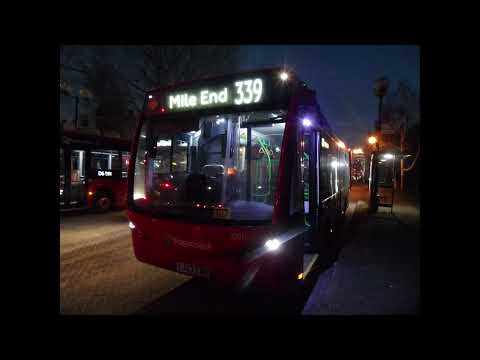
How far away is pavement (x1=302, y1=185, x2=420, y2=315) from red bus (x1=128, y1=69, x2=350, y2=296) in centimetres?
55

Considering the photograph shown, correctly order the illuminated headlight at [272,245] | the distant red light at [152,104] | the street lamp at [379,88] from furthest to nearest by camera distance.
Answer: the street lamp at [379,88] < the distant red light at [152,104] < the illuminated headlight at [272,245]

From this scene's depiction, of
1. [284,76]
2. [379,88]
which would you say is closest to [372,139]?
[379,88]

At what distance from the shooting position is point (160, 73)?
66.2 ft

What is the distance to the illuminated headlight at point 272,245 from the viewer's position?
11.7ft

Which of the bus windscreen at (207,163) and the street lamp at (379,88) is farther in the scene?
the street lamp at (379,88)

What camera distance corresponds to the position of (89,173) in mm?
12820

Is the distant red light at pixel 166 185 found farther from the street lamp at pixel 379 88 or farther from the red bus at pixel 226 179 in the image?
the street lamp at pixel 379 88

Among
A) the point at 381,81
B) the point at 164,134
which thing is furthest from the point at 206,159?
the point at 381,81

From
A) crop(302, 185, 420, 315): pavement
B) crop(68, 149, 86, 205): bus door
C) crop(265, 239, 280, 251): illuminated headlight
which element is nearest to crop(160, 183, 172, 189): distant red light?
crop(265, 239, 280, 251): illuminated headlight

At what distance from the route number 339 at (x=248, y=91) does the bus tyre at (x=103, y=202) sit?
36.3 feet

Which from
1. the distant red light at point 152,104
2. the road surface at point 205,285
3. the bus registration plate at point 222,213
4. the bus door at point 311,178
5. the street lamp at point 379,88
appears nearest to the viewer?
the bus registration plate at point 222,213

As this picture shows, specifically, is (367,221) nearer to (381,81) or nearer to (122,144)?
(381,81)

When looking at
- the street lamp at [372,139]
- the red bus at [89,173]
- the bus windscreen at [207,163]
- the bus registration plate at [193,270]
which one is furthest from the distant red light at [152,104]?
the street lamp at [372,139]

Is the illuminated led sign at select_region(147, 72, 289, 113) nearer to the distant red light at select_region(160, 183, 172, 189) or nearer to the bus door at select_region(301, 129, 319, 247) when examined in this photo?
the distant red light at select_region(160, 183, 172, 189)
